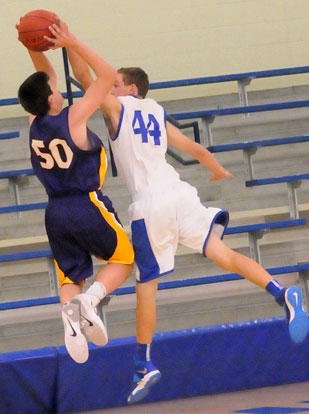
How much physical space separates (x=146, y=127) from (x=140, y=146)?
95mm

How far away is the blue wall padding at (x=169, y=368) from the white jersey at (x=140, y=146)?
1040 mm

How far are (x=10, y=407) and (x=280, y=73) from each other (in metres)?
3.95

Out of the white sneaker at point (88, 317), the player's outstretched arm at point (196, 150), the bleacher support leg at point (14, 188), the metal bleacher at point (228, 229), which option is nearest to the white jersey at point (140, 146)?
the player's outstretched arm at point (196, 150)

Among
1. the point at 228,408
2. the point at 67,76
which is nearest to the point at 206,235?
the point at 228,408

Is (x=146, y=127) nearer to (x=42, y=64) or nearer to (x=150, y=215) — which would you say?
(x=150, y=215)

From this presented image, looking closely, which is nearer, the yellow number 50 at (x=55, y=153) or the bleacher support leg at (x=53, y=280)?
the yellow number 50 at (x=55, y=153)

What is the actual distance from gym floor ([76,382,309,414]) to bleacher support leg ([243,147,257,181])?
7.34 ft

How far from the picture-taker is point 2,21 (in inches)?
303

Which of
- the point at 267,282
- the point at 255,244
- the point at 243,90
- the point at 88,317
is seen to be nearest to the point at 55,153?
the point at 88,317

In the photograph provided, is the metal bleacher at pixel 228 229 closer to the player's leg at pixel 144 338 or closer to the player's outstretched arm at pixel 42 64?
the player's leg at pixel 144 338

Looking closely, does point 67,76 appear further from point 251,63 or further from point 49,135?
point 49,135

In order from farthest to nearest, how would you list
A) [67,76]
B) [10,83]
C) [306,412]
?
[10,83]
[67,76]
[306,412]

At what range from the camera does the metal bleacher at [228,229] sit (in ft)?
20.4

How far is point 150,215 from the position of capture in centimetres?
438
